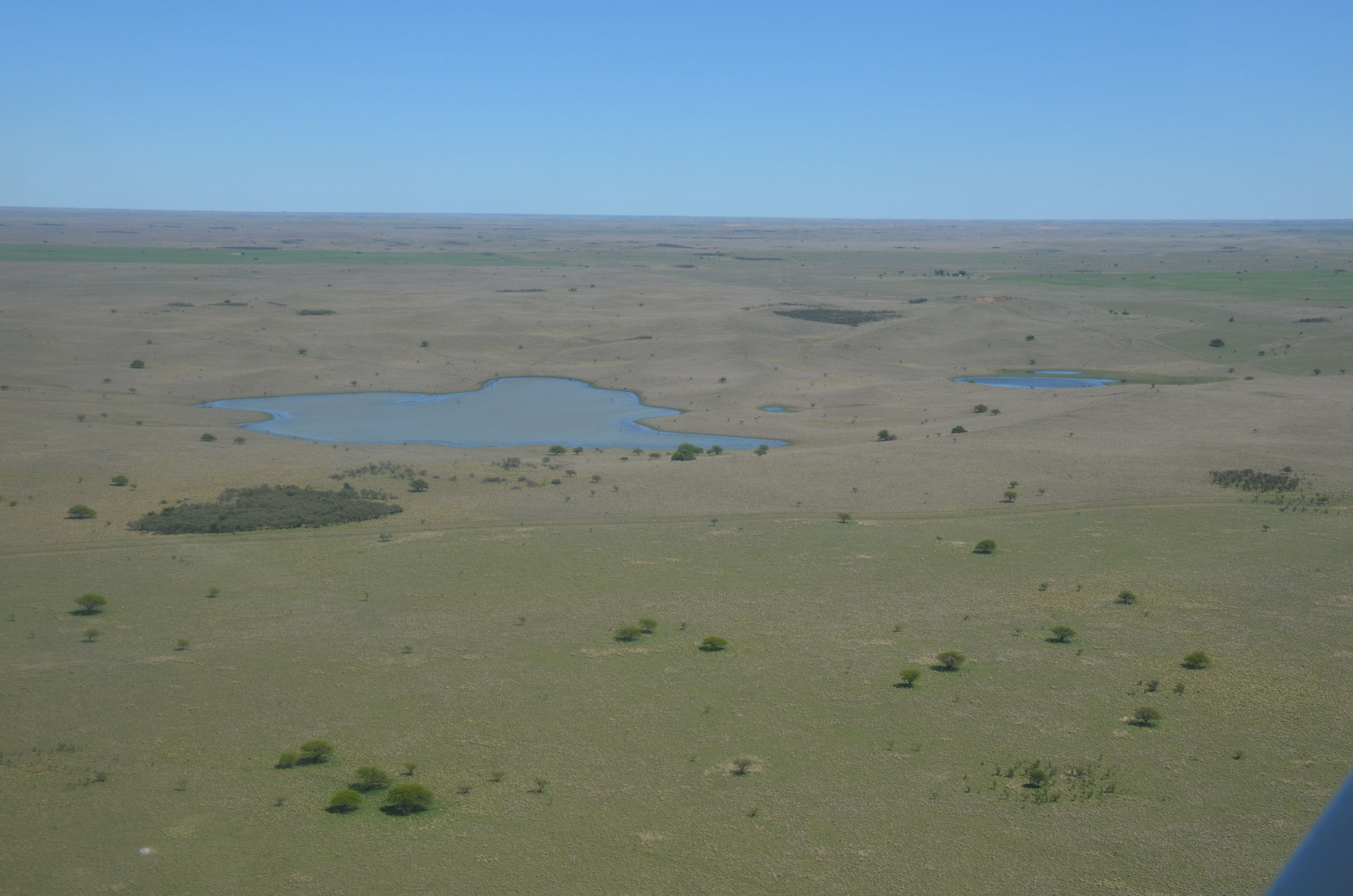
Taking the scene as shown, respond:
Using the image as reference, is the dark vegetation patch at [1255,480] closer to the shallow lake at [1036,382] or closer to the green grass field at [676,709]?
the green grass field at [676,709]

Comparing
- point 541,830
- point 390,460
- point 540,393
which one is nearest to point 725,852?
point 541,830

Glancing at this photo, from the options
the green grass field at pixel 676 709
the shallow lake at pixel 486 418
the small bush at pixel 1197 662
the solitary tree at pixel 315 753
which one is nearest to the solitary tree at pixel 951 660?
the green grass field at pixel 676 709

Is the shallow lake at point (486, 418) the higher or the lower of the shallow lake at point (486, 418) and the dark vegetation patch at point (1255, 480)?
the lower

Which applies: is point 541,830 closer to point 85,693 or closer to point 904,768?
point 904,768

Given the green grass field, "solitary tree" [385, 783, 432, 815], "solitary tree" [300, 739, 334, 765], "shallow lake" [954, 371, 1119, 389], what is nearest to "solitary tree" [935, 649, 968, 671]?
the green grass field

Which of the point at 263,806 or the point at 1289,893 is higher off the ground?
the point at 1289,893

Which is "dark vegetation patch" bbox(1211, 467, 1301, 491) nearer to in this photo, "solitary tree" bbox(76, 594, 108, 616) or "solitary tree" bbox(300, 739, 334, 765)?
"solitary tree" bbox(300, 739, 334, 765)

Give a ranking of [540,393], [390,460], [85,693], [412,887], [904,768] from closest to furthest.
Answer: [412,887] < [904,768] < [85,693] < [390,460] < [540,393]
